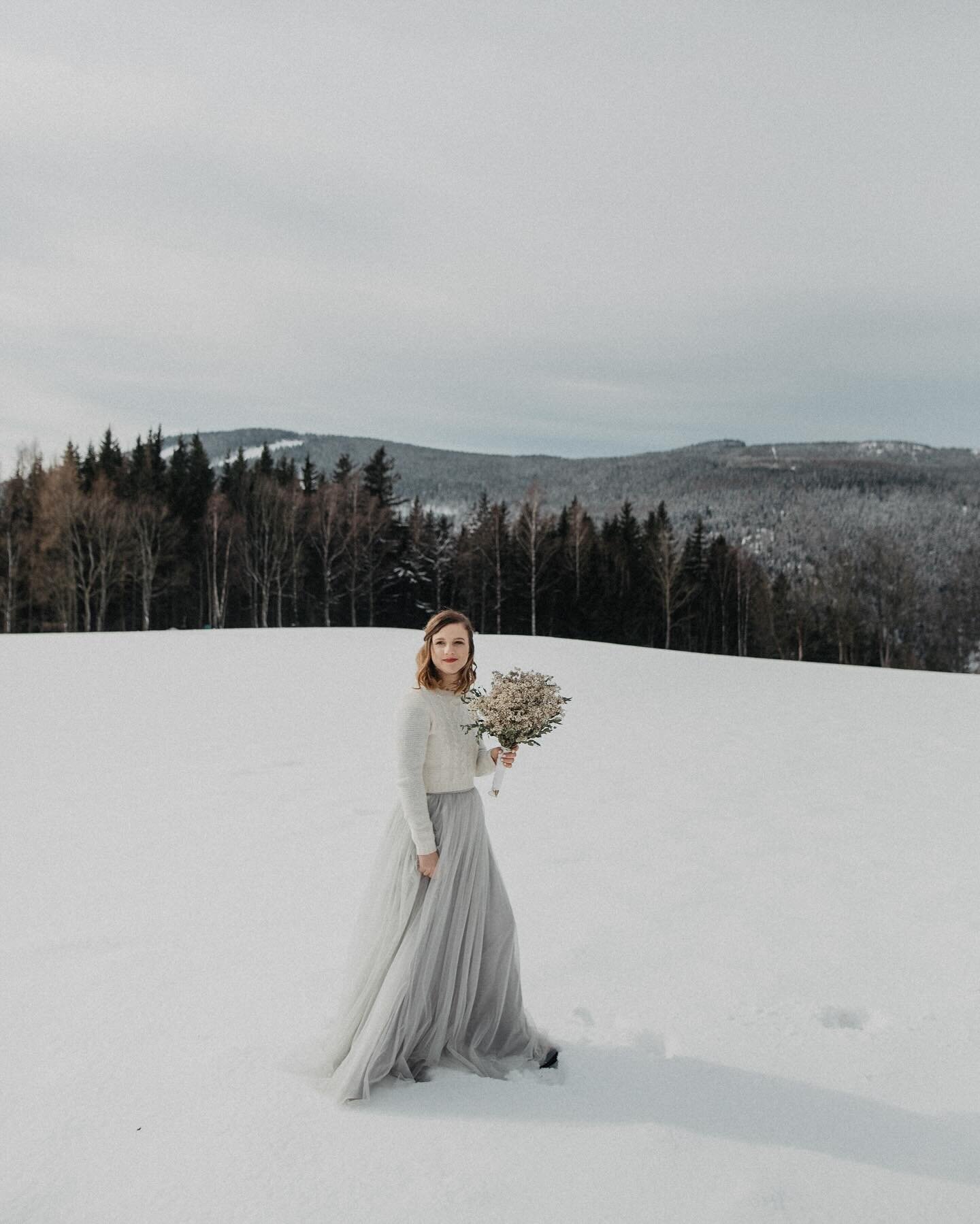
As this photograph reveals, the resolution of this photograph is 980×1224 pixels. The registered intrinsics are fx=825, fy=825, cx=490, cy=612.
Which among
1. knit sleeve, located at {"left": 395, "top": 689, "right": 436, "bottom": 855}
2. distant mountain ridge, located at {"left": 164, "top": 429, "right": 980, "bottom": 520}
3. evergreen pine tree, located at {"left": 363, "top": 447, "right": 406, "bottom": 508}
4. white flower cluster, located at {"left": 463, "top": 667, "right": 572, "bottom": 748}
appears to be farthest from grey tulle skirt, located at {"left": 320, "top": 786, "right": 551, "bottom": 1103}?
distant mountain ridge, located at {"left": 164, "top": 429, "right": 980, "bottom": 520}

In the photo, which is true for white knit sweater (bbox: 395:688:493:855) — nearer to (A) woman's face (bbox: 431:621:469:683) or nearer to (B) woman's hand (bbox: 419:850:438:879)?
(B) woman's hand (bbox: 419:850:438:879)

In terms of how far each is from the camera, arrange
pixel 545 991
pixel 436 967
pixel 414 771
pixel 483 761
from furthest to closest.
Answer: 1. pixel 545 991
2. pixel 483 761
3. pixel 436 967
4. pixel 414 771

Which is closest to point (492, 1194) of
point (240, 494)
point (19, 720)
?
point (19, 720)

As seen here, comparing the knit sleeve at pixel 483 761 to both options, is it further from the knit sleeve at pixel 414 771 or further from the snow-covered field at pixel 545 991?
the snow-covered field at pixel 545 991

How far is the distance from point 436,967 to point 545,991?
113 centimetres

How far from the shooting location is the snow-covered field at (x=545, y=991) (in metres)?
2.93

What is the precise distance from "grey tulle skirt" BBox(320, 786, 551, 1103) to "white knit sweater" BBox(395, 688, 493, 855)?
10cm

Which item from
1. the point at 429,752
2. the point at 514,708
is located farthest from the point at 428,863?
the point at 514,708

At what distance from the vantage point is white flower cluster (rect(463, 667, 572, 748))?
3.65 meters

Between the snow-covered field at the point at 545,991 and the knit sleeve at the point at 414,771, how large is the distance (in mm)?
1055

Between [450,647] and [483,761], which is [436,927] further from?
[450,647]

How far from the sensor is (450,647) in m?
3.70

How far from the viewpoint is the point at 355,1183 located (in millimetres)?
2877

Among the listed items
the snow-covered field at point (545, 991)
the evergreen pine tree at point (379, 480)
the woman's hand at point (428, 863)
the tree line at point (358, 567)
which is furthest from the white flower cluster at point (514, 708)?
the evergreen pine tree at point (379, 480)
